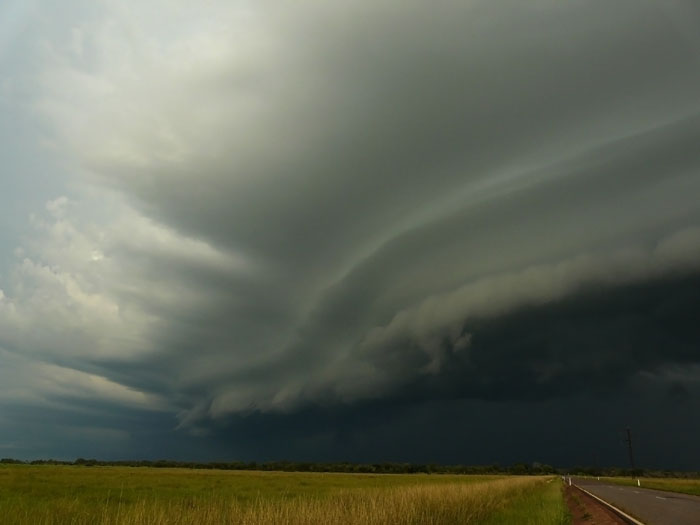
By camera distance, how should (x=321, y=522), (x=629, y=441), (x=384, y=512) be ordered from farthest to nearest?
(x=629, y=441) → (x=384, y=512) → (x=321, y=522)

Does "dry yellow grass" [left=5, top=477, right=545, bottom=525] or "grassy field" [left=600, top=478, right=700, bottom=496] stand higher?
"dry yellow grass" [left=5, top=477, right=545, bottom=525]

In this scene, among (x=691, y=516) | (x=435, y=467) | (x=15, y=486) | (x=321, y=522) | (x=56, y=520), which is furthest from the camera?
(x=435, y=467)

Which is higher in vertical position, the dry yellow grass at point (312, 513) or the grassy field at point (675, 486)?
the dry yellow grass at point (312, 513)

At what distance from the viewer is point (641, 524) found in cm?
1862

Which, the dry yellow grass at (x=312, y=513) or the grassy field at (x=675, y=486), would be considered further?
the grassy field at (x=675, y=486)

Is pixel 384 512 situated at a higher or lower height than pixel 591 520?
higher

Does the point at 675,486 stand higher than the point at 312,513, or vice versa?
the point at 312,513

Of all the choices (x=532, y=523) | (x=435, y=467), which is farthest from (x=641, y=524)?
(x=435, y=467)

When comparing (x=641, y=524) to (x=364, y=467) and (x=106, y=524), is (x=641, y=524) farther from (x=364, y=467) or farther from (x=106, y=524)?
(x=364, y=467)

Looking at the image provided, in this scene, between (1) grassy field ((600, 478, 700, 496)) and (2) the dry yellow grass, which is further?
(1) grassy field ((600, 478, 700, 496))

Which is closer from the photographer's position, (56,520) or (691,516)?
(56,520)

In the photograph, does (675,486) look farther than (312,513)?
Yes

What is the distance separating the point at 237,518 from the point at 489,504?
1719 centimetres

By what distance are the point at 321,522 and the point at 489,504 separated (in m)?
16.5
